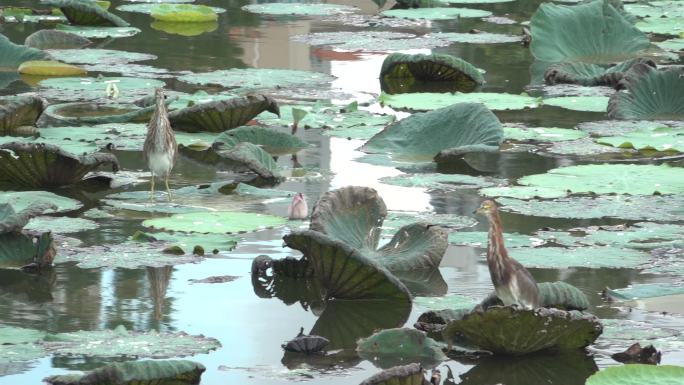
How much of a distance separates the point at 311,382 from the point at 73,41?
28.0 ft

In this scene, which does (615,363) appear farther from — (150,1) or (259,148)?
(150,1)

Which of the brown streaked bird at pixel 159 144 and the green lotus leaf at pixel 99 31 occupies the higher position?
the brown streaked bird at pixel 159 144

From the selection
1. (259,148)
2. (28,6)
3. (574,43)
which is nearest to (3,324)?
(259,148)

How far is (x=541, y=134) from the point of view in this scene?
30.2ft

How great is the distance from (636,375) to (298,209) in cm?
266

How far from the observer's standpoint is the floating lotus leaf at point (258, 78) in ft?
35.8

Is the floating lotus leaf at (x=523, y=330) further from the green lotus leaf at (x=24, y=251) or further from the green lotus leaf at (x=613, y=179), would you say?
the green lotus leaf at (x=613, y=179)

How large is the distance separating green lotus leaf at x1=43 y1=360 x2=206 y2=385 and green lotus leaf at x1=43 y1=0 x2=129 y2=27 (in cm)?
959

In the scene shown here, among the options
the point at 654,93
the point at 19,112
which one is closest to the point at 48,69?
the point at 19,112

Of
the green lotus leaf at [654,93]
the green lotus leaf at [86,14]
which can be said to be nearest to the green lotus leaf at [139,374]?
the green lotus leaf at [654,93]

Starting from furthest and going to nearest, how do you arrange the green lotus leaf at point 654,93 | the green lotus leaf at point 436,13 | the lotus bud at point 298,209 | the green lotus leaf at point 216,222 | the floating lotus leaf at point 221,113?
the green lotus leaf at point 436,13
the green lotus leaf at point 654,93
the floating lotus leaf at point 221,113
the lotus bud at point 298,209
the green lotus leaf at point 216,222

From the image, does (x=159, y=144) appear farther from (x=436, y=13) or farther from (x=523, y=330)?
(x=436, y=13)

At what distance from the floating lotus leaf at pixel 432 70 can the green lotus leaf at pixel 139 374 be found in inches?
265

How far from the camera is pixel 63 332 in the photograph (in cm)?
527
